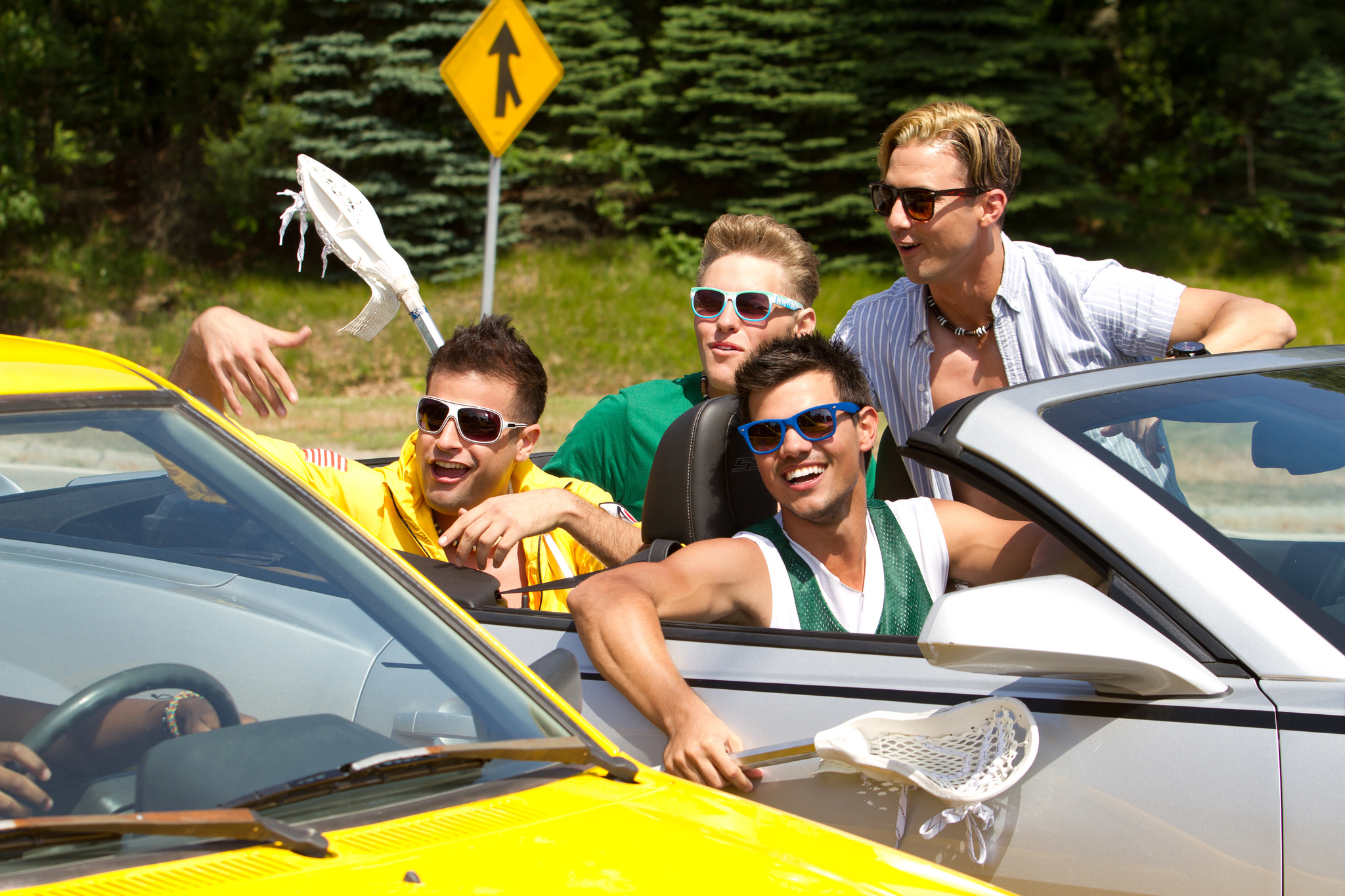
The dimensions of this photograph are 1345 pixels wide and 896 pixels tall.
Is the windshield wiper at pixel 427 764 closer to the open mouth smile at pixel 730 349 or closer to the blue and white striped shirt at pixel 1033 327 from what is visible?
the blue and white striped shirt at pixel 1033 327

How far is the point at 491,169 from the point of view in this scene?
693 cm

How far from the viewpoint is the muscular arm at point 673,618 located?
2.08 m

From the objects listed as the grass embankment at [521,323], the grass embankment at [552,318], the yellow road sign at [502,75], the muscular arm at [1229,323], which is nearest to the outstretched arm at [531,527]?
the muscular arm at [1229,323]

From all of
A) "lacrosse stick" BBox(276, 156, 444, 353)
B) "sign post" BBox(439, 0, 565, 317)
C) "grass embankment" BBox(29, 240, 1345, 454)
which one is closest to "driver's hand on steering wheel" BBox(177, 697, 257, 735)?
"lacrosse stick" BBox(276, 156, 444, 353)

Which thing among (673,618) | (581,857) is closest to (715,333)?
(673,618)

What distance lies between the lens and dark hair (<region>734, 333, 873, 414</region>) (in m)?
2.76

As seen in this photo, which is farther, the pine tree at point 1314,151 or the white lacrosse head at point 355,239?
the pine tree at point 1314,151

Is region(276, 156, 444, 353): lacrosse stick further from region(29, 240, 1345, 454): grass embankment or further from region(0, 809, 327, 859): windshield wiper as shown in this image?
region(29, 240, 1345, 454): grass embankment

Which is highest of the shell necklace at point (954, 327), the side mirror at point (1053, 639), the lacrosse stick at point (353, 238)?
the lacrosse stick at point (353, 238)

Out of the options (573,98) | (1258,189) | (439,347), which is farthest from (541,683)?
(1258,189)

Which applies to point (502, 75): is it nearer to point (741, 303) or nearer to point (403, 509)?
point (741, 303)

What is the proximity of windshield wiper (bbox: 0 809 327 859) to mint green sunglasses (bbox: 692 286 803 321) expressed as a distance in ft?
8.15

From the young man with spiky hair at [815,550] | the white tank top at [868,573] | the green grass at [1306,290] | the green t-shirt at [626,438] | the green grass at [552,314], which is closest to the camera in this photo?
the young man with spiky hair at [815,550]

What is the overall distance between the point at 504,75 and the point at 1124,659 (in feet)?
20.1
